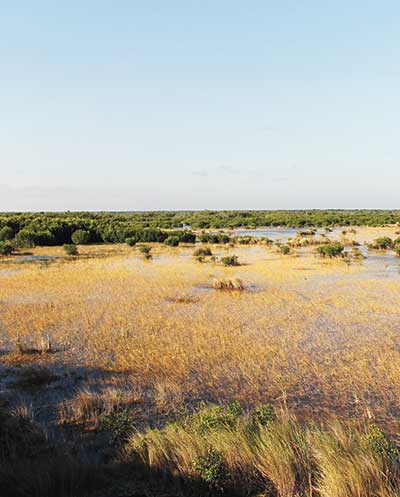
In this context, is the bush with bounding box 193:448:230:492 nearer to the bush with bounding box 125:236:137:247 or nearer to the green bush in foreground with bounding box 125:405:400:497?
the green bush in foreground with bounding box 125:405:400:497

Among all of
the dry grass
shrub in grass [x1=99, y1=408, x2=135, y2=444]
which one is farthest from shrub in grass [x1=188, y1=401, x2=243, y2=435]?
the dry grass

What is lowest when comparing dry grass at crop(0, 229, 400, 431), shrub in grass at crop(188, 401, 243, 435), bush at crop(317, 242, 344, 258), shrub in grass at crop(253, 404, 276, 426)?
dry grass at crop(0, 229, 400, 431)

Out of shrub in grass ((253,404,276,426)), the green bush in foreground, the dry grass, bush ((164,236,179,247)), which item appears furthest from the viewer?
bush ((164,236,179,247))

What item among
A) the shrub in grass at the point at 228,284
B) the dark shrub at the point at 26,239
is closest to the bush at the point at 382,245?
the shrub in grass at the point at 228,284

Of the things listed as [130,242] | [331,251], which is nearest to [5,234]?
[130,242]

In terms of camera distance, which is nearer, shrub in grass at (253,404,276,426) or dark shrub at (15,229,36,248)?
shrub in grass at (253,404,276,426)

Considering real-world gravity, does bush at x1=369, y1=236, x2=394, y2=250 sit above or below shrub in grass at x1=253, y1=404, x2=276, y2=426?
above

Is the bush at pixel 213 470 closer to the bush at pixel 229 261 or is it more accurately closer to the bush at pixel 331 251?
the bush at pixel 229 261

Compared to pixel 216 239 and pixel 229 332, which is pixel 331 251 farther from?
pixel 229 332

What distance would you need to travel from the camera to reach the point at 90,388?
9.02 metres

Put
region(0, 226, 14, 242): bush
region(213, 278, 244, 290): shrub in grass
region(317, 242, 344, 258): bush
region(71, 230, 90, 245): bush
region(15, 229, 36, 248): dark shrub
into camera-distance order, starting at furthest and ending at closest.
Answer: region(71, 230, 90, 245): bush, region(0, 226, 14, 242): bush, region(15, 229, 36, 248): dark shrub, region(317, 242, 344, 258): bush, region(213, 278, 244, 290): shrub in grass

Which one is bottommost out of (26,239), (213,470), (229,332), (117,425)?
(229,332)

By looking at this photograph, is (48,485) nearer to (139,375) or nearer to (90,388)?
(90,388)

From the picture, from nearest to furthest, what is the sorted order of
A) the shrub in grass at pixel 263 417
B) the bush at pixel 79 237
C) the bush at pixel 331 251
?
the shrub in grass at pixel 263 417, the bush at pixel 331 251, the bush at pixel 79 237
